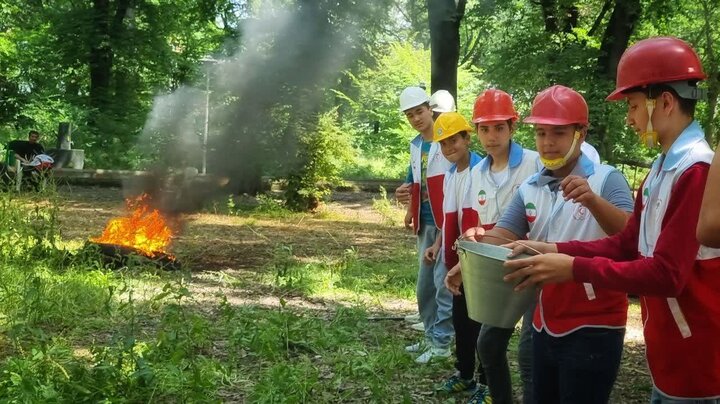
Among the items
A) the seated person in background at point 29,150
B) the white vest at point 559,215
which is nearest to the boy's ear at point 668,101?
the white vest at point 559,215

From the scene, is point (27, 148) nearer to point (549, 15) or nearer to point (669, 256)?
point (549, 15)

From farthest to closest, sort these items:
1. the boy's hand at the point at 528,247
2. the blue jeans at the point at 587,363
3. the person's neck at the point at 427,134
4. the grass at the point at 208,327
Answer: the person's neck at the point at 427,134 → the grass at the point at 208,327 → the blue jeans at the point at 587,363 → the boy's hand at the point at 528,247

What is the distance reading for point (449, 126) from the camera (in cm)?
491

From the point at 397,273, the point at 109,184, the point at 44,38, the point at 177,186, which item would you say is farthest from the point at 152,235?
the point at 44,38

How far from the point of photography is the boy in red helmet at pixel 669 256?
217 cm

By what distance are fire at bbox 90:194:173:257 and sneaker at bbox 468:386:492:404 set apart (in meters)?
5.48

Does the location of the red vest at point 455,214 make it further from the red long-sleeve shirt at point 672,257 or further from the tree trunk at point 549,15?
the tree trunk at point 549,15

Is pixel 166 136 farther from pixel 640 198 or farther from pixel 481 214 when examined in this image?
pixel 640 198

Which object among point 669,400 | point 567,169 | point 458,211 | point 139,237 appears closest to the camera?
point 669,400

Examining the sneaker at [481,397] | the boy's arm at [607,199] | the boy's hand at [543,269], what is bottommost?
the sneaker at [481,397]

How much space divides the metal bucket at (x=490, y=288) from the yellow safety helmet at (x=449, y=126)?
6.78ft

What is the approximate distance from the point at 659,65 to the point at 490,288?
0.93 metres

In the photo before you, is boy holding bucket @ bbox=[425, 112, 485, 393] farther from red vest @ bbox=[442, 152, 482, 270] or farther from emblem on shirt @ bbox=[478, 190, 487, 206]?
emblem on shirt @ bbox=[478, 190, 487, 206]

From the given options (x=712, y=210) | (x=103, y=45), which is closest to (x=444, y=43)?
(x=712, y=210)
